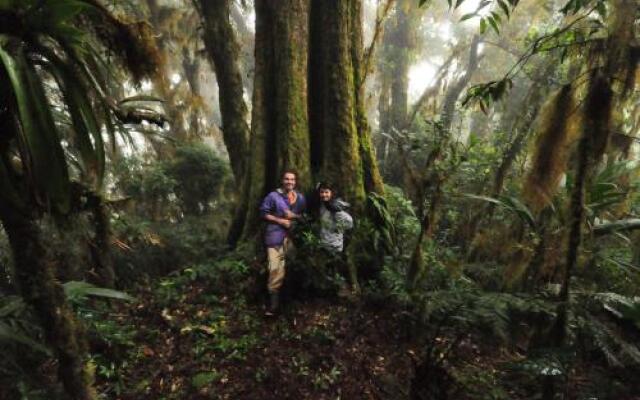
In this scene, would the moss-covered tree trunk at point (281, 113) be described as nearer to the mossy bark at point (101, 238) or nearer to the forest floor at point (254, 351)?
the forest floor at point (254, 351)

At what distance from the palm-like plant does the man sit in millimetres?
2648

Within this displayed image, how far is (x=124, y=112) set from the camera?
102 inches

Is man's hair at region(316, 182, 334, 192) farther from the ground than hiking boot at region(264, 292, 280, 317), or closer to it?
farther from the ground

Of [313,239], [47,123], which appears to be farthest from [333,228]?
[47,123]

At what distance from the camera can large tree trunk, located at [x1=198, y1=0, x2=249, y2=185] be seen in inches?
317

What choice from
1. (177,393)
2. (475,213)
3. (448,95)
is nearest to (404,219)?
(475,213)

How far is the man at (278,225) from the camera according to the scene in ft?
16.9

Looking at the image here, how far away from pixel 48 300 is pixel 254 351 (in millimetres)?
2378

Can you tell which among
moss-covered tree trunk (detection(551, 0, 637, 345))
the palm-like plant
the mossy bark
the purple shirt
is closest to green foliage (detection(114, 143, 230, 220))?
the purple shirt

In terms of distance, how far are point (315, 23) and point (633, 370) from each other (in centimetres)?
588

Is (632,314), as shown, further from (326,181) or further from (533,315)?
(326,181)

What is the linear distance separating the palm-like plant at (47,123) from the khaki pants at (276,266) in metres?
2.64

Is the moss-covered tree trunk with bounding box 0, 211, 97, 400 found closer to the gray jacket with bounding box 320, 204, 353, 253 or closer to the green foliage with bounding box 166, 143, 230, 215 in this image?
the gray jacket with bounding box 320, 204, 353, 253

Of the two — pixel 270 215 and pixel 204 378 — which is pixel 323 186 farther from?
pixel 204 378
